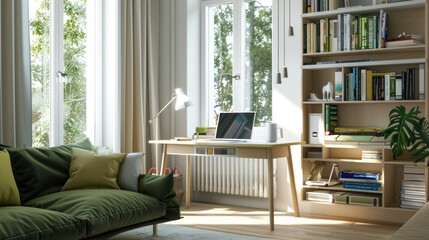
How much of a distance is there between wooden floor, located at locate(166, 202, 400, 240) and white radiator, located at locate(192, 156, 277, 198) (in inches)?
9.0

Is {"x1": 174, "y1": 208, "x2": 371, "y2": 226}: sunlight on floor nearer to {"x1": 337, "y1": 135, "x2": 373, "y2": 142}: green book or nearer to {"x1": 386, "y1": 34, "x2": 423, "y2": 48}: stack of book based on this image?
{"x1": 337, "y1": 135, "x2": 373, "y2": 142}: green book

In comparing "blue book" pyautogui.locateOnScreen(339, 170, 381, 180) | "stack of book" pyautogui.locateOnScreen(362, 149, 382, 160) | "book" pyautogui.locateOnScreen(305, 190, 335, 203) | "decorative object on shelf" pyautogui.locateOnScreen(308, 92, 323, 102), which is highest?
"decorative object on shelf" pyautogui.locateOnScreen(308, 92, 323, 102)

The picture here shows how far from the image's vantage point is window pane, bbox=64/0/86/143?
4871mm

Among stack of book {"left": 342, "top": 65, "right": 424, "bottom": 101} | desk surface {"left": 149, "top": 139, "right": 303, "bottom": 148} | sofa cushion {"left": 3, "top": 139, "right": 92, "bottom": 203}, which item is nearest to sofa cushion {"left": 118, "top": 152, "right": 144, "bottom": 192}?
sofa cushion {"left": 3, "top": 139, "right": 92, "bottom": 203}

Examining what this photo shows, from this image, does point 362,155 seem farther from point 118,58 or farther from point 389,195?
point 118,58

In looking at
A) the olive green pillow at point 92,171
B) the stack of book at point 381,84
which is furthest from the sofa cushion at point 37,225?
the stack of book at point 381,84

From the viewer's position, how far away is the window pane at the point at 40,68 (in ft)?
14.9

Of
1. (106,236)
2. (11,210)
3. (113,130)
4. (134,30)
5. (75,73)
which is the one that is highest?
(134,30)

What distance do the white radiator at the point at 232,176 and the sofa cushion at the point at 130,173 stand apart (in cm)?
155

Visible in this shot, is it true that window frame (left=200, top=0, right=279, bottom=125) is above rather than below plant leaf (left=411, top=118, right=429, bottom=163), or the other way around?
above

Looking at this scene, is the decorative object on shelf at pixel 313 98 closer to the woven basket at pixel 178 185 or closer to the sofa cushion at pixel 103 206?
the woven basket at pixel 178 185

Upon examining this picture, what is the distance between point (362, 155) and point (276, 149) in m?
0.75

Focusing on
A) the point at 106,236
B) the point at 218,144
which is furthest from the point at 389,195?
the point at 106,236

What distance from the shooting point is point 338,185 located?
4.68 metres
